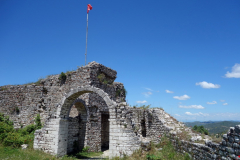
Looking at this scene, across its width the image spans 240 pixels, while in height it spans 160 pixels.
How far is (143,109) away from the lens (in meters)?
14.6

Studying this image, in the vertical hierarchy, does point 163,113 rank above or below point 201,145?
above

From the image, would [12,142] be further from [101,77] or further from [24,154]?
[101,77]

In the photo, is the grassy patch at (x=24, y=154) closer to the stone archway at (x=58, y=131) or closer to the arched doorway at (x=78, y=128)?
the stone archway at (x=58, y=131)

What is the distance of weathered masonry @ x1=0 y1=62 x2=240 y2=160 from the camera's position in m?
8.34

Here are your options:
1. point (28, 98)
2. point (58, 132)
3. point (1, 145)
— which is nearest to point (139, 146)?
point (58, 132)

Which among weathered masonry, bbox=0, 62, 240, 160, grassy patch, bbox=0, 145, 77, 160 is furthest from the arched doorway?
grassy patch, bbox=0, 145, 77, 160

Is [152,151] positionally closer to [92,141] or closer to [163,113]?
[163,113]

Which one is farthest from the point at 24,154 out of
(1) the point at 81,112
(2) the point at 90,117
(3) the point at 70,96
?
(2) the point at 90,117

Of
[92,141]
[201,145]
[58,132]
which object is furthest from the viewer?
[92,141]

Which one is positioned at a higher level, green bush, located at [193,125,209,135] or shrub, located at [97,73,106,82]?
shrub, located at [97,73,106,82]

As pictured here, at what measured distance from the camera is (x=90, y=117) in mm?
12758

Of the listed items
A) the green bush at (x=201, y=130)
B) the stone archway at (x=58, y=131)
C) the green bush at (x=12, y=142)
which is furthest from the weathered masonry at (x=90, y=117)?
the green bush at (x=12, y=142)

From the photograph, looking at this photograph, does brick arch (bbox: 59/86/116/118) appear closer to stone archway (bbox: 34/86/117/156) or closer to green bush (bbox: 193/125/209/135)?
stone archway (bbox: 34/86/117/156)

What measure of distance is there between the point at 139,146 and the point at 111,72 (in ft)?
27.8
